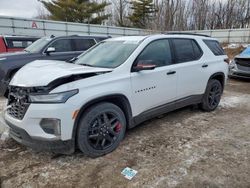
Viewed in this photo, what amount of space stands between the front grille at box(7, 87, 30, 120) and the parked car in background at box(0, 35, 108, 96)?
2.29 meters

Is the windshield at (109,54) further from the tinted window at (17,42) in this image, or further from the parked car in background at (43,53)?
→ the tinted window at (17,42)

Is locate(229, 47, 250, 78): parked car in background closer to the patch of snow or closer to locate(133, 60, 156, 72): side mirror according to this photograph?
the patch of snow

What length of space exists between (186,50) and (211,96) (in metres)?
1.36

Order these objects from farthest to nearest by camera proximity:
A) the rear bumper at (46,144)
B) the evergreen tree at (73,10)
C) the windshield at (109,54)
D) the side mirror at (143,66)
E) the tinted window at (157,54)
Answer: the evergreen tree at (73,10) < the tinted window at (157,54) < the windshield at (109,54) < the side mirror at (143,66) < the rear bumper at (46,144)

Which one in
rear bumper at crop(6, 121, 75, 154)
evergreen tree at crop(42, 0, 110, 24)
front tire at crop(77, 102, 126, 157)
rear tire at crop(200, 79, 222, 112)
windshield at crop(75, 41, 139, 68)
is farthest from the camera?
evergreen tree at crop(42, 0, 110, 24)

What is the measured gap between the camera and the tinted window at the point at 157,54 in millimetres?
3656

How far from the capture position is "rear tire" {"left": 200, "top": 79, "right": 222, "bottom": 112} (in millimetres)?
4980

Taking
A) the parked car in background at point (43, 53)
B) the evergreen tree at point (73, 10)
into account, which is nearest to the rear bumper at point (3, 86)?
the parked car in background at point (43, 53)

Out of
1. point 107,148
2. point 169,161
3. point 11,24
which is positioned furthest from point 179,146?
point 11,24

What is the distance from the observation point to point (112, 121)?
3.28 meters

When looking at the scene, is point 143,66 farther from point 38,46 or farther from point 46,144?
point 38,46

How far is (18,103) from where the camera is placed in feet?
9.75

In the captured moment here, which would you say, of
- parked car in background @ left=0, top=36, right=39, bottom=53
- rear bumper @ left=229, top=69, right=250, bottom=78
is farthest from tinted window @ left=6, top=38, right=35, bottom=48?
rear bumper @ left=229, top=69, right=250, bottom=78

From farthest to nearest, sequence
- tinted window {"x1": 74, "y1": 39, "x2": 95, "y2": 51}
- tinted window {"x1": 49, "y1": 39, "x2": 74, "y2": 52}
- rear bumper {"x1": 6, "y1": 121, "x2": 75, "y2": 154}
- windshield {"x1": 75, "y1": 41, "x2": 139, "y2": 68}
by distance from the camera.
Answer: tinted window {"x1": 74, "y1": 39, "x2": 95, "y2": 51} < tinted window {"x1": 49, "y1": 39, "x2": 74, "y2": 52} < windshield {"x1": 75, "y1": 41, "x2": 139, "y2": 68} < rear bumper {"x1": 6, "y1": 121, "x2": 75, "y2": 154}
